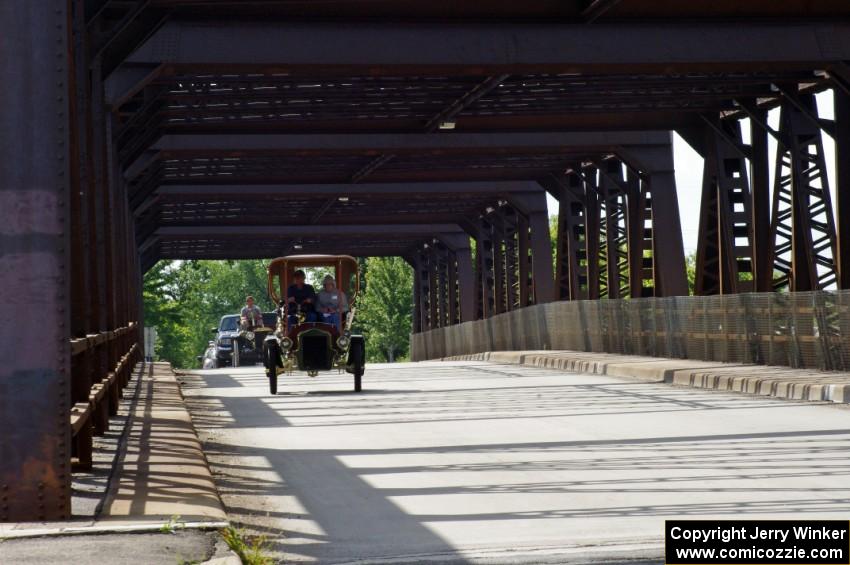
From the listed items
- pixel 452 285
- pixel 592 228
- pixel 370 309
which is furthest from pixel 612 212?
pixel 370 309

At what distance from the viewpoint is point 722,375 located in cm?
2150

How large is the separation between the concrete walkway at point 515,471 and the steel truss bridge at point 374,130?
1415 mm

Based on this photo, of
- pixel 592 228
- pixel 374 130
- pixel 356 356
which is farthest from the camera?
pixel 592 228

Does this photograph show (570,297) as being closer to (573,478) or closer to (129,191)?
(129,191)

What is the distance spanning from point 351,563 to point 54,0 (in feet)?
11.1

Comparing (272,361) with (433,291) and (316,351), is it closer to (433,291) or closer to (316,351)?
(316,351)

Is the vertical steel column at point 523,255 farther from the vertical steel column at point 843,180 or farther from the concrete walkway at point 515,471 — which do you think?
the concrete walkway at point 515,471

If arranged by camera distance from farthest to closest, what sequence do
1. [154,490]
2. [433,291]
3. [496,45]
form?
1. [433,291]
2. [496,45]
3. [154,490]

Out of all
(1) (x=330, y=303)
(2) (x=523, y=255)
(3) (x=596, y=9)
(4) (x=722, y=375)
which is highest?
(3) (x=596, y=9)

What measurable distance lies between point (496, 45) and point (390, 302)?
366 feet

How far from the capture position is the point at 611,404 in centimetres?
1850

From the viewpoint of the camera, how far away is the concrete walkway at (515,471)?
758 centimetres

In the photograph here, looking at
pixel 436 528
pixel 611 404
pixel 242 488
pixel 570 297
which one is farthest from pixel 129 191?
pixel 436 528

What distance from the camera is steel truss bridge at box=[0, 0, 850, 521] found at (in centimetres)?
794
